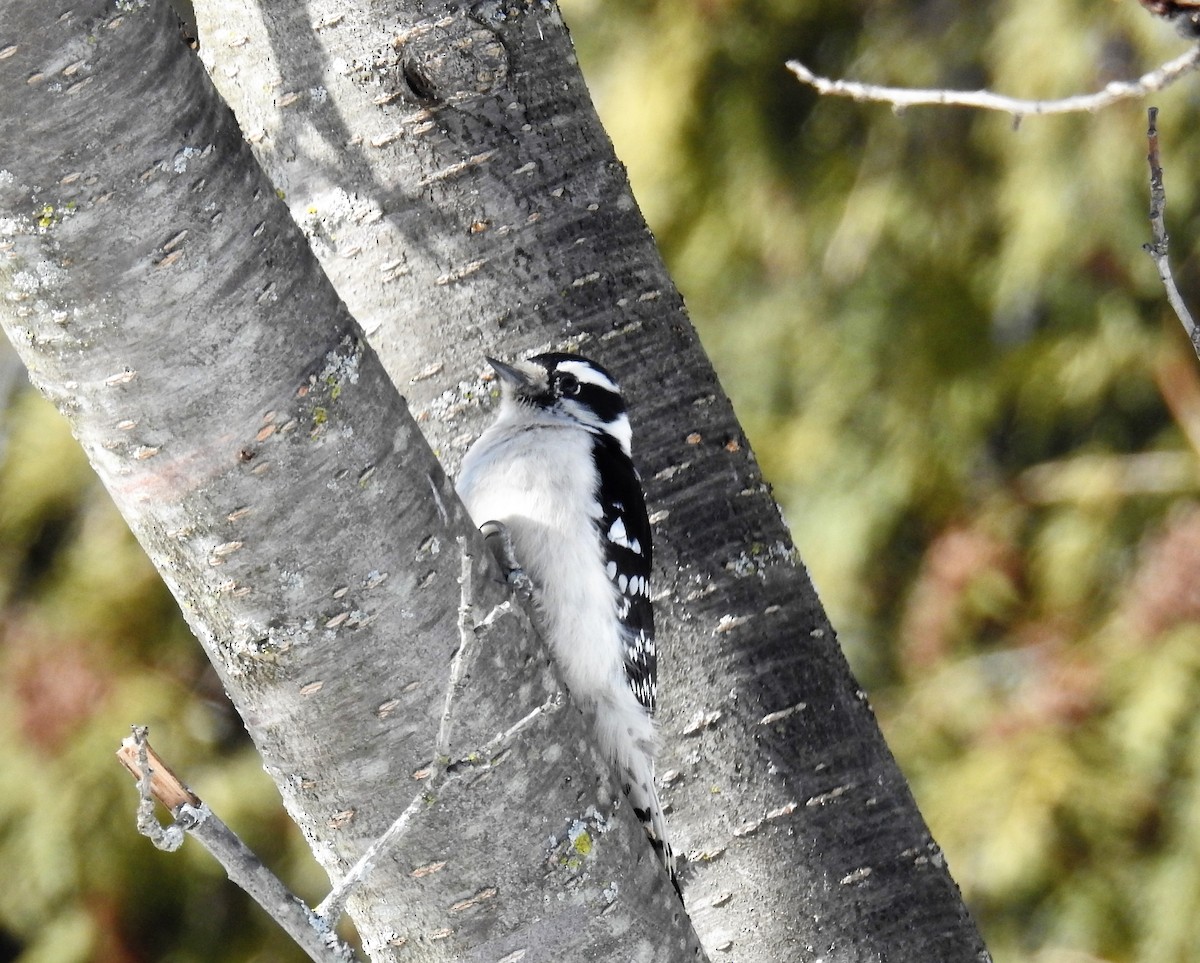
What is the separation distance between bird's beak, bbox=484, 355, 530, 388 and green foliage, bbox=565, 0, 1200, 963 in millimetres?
2242

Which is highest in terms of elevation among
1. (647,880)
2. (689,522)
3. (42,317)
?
(42,317)

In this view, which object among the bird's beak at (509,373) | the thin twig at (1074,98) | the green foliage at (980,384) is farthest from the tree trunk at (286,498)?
the green foliage at (980,384)

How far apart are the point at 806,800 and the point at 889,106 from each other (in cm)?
308

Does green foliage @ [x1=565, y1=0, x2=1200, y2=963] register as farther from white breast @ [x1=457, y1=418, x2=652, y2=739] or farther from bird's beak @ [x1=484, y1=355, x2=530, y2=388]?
bird's beak @ [x1=484, y1=355, x2=530, y2=388]

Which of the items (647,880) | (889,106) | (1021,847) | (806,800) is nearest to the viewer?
(647,880)

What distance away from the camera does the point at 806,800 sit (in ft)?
5.74

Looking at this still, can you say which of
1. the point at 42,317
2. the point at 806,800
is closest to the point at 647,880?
the point at 806,800

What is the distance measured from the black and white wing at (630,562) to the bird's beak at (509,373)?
0.67 feet

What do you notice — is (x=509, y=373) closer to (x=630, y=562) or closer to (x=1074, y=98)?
(x=630, y=562)

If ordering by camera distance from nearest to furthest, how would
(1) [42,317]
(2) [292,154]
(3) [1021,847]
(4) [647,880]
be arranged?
(1) [42,317] < (4) [647,880] < (2) [292,154] < (3) [1021,847]

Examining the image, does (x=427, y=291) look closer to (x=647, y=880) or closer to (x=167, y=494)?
(x=167, y=494)

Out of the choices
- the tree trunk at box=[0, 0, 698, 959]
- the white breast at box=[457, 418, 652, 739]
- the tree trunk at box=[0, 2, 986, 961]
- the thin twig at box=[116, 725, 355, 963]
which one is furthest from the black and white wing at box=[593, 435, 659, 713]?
the thin twig at box=[116, 725, 355, 963]

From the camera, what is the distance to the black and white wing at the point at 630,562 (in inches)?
75.7

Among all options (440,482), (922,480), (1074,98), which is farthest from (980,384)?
(440,482)
